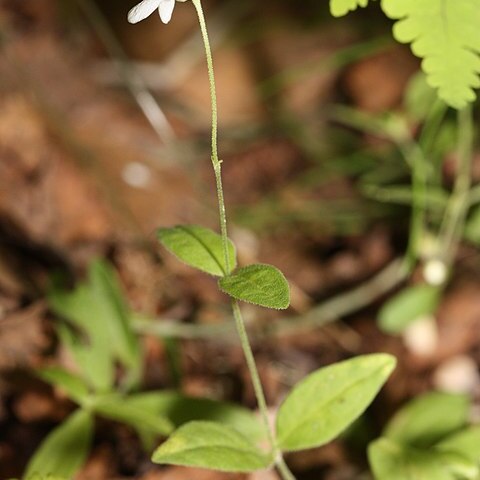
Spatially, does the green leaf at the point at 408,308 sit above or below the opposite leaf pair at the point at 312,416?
above

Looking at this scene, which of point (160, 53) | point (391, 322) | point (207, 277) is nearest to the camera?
point (391, 322)

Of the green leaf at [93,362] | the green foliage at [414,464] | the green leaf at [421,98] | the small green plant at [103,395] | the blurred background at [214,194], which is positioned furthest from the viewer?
the green leaf at [421,98]

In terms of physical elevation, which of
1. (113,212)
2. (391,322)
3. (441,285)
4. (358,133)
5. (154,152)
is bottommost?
(391,322)

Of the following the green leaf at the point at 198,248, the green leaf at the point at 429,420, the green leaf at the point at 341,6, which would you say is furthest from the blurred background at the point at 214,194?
the green leaf at the point at 341,6

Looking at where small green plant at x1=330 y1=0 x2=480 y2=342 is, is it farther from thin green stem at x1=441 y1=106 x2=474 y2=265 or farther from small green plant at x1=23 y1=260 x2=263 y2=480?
small green plant at x1=23 y1=260 x2=263 y2=480

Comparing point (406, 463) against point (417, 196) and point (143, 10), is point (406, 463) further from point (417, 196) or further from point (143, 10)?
point (143, 10)

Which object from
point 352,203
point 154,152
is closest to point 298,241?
point 352,203

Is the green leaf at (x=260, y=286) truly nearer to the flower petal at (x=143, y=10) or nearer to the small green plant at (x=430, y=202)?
the flower petal at (x=143, y=10)

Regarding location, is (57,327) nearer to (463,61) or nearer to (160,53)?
(463,61)
